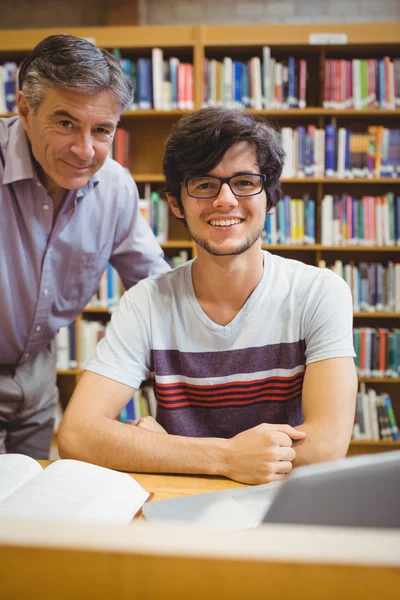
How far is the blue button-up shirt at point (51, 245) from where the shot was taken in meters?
1.46

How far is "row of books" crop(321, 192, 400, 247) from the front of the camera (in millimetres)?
3086

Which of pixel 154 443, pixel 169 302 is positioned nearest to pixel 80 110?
pixel 169 302

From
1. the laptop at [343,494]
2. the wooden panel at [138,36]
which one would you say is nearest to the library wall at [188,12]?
the wooden panel at [138,36]

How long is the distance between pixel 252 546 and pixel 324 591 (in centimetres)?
5

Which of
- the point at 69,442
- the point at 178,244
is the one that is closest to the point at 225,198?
the point at 69,442

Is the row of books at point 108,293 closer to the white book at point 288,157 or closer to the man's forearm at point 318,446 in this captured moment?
the white book at point 288,157

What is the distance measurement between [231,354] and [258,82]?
2.32 metres

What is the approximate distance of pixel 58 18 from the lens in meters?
3.81

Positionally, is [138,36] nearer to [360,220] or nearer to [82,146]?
[360,220]

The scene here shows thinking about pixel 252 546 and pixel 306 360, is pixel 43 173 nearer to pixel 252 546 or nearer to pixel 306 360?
pixel 306 360

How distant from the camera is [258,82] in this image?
10.0ft

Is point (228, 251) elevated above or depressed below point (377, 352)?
above

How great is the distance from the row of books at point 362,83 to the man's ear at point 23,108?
7.22 feet

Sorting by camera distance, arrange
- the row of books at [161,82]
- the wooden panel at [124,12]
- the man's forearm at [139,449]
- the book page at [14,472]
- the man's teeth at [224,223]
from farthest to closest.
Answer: the wooden panel at [124,12]
the row of books at [161,82]
the man's teeth at [224,223]
the man's forearm at [139,449]
the book page at [14,472]
